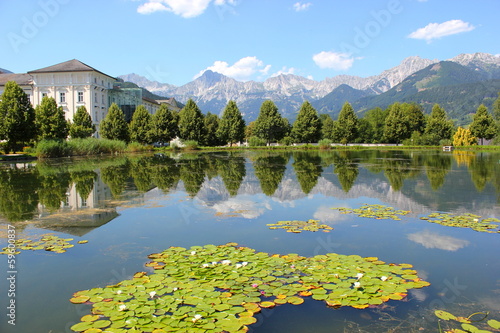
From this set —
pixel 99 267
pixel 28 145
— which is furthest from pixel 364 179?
pixel 28 145

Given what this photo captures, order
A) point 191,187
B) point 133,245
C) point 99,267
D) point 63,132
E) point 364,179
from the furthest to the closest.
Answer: point 63,132 → point 364,179 → point 191,187 → point 133,245 → point 99,267

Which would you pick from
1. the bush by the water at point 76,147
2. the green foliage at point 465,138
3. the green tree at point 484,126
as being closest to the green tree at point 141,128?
the bush by the water at point 76,147

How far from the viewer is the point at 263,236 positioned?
319 inches

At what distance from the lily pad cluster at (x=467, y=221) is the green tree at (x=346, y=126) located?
7167 cm

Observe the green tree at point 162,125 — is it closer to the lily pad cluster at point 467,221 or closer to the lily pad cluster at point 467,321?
the lily pad cluster at point 467,221

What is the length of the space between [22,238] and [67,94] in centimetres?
7001

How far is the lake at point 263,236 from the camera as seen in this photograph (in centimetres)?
467

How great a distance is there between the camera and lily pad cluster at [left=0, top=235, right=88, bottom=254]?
7270 millimetres

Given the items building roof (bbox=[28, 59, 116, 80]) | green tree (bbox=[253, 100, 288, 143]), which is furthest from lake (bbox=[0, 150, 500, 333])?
green tree (bbox=[253, 100, 288, 143])

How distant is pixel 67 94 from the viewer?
229 feet

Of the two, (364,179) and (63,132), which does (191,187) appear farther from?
(63,132)

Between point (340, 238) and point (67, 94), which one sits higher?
point (67, 94)
